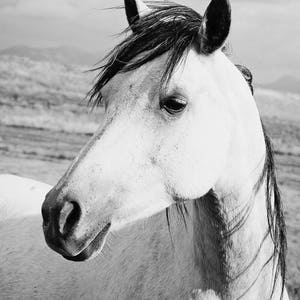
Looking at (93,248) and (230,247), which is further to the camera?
(230,247)

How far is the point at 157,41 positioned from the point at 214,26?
0.27 m

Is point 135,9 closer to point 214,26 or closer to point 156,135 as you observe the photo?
point 214,26

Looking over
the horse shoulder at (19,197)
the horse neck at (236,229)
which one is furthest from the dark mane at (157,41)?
the horse shoulder at (19,197)

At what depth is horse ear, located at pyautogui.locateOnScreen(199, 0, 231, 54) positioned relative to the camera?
7.18ft

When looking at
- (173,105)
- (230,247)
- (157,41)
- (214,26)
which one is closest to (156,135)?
(173,105)

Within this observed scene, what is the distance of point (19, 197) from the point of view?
3.88m

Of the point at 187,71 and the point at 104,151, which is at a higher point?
the point at 187,71

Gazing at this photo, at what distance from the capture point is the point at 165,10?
2.49 m

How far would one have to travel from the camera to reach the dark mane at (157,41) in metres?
2.27

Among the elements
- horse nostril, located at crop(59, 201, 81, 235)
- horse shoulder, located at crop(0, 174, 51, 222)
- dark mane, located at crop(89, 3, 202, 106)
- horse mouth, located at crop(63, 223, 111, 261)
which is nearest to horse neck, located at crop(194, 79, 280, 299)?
dark mane, located at crop(89, 3, 202, 106)

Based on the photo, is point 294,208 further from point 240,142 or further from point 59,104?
point 59,104

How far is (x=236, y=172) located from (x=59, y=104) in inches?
1164

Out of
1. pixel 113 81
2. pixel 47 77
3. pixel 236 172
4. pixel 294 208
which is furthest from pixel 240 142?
pixel 47 77

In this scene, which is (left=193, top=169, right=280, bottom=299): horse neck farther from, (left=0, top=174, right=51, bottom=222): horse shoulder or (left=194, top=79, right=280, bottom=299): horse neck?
(left=0, top=174, right=51, bottom=222): horse shoulder
